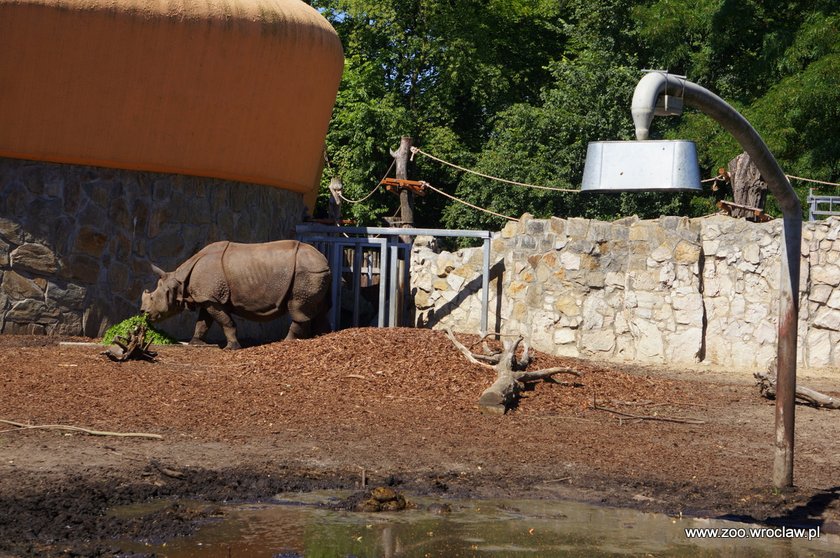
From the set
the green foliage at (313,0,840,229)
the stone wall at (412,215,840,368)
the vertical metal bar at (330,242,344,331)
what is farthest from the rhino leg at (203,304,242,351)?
the green foliage at (313,0,840,229)

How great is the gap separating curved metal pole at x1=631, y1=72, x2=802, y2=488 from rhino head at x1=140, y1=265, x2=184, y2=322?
26.4ft

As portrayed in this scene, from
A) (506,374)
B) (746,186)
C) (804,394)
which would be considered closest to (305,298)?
(506,374)

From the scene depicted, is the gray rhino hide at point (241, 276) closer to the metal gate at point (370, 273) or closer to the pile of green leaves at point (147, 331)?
the pile of green leaves at point (147, 331)

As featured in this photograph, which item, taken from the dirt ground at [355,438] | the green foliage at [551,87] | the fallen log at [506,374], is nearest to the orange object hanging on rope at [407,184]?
the green foliage at [551,87]

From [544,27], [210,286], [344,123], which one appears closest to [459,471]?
[210,286]

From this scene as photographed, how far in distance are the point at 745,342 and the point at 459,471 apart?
25.8 ft

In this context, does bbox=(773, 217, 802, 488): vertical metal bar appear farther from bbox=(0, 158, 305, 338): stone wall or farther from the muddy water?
bbox=(0, 158, 305, 338): stone wall

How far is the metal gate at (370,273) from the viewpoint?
15.7 meters

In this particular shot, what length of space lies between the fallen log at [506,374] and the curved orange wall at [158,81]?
472 cm

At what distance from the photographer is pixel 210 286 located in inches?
516

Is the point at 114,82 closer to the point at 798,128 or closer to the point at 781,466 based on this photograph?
the point at 781,466

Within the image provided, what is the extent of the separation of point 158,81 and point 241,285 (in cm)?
284

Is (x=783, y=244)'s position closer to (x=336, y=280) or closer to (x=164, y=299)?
(x=164, y=299)

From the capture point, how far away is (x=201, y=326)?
1347cm
